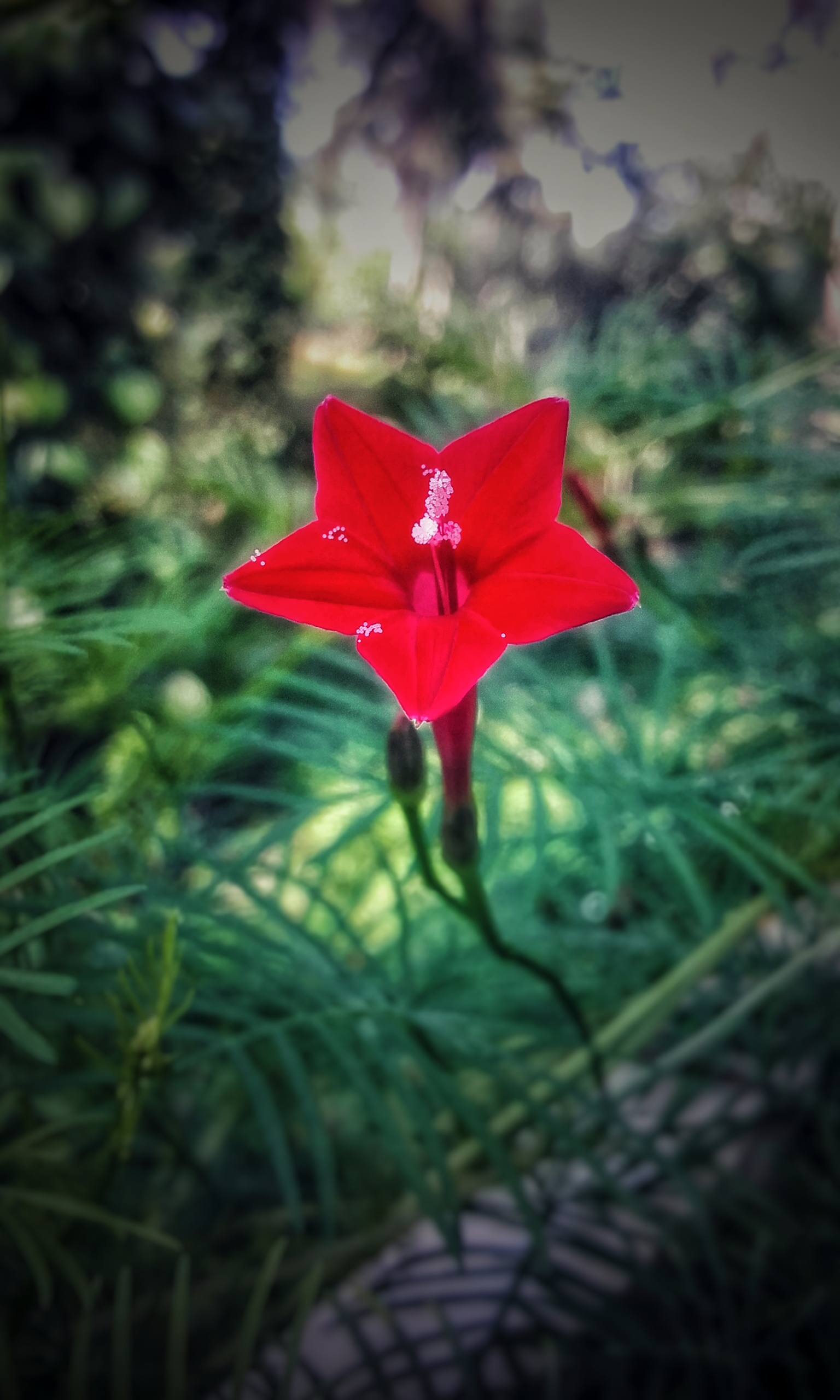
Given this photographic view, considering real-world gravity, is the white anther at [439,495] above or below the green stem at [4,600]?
below

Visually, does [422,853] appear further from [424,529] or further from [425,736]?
[425,736]

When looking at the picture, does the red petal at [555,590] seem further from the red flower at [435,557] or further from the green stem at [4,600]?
the green stem at [4,600]

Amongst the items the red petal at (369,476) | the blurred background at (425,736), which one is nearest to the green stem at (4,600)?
the blurred background at (425,736)

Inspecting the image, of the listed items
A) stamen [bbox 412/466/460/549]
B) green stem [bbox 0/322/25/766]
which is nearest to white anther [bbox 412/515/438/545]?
stamen [bbox 412/466/460/549]

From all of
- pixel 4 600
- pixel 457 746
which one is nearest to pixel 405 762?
pixel 457 746

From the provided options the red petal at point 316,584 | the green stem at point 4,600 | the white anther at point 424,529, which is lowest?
the red petal at point 316,584

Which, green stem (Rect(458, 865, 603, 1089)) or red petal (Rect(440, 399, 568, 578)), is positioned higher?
red petal (Rect(440, 399, 568, 578))

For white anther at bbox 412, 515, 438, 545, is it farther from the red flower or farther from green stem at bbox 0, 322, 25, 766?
green stem at bbox 0, 322, 25, 766
